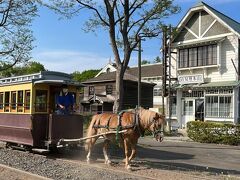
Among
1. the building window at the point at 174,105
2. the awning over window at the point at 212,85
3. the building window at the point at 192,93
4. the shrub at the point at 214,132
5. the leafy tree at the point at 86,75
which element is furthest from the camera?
the leafy tree at the point at 86,75

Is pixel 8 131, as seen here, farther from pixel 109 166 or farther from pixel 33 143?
pixel 109 166

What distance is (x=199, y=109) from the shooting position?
32906 millimetres

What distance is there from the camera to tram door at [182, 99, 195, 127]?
33438 mm

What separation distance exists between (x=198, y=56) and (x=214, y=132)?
10.5 meters

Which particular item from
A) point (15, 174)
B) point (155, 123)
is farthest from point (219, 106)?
point (15, 174)

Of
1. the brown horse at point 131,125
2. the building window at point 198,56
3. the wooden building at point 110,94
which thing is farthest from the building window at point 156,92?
the brown horse at point 131,125

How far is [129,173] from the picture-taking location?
436 inches

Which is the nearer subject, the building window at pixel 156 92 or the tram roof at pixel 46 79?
the tram roof at pixel 46 79

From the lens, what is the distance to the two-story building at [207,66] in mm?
30297

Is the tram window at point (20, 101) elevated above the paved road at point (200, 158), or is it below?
above

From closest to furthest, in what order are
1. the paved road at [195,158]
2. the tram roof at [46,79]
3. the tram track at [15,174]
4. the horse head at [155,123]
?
the tram track at [15,174] → the horse head at [155,123] → the paved road at [195,158] → the tram roof at [46,79]

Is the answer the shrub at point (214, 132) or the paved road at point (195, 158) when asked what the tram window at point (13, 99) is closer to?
the paved road at point (195, 158)

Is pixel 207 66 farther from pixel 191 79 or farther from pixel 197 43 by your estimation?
pixel 197 43

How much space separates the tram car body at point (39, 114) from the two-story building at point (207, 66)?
17121mm
